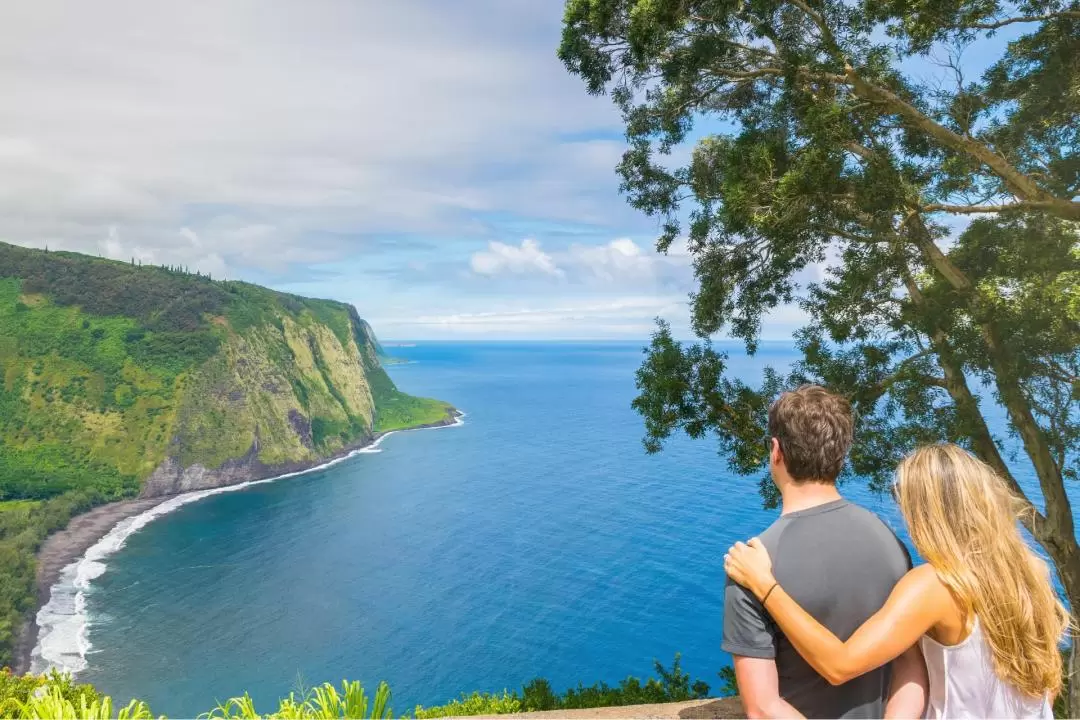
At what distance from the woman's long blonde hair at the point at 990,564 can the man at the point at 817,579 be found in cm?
19

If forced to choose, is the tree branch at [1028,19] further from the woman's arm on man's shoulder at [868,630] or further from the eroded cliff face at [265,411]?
the eroded cliff face at [265,411]

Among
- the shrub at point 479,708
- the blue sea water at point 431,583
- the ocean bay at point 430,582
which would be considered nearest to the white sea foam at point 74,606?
the ocean bay at point 430,582

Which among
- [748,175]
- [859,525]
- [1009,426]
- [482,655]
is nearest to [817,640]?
[859,525]

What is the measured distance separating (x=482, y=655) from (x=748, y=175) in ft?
143

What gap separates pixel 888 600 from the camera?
248 centimetres

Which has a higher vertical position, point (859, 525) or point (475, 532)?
point (859, 525)

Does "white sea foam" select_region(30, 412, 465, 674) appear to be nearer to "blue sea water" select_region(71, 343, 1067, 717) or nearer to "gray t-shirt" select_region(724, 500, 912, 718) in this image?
"blue sea water" select_region(71, 343, 1067, 717)

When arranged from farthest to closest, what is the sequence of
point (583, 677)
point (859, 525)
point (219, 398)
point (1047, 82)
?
1. point (219, 398)
2. point (583, 677)
3. point (1047, 82)
4. point (859, 525)

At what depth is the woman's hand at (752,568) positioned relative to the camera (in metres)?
2.42

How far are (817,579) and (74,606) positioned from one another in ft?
235

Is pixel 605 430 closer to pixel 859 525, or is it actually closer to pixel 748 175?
pixel 748 175

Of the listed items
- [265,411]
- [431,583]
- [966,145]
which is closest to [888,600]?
[966,145]

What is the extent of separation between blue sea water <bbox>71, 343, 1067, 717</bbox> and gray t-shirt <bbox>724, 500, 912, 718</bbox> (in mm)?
28783

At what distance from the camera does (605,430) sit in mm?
122500
